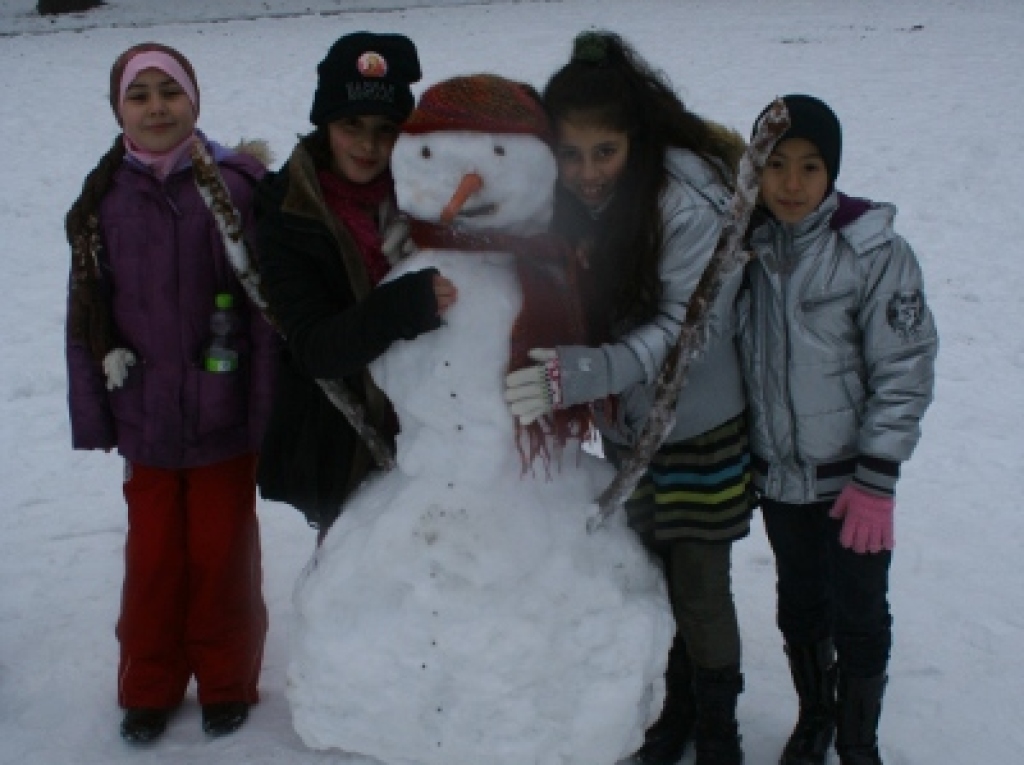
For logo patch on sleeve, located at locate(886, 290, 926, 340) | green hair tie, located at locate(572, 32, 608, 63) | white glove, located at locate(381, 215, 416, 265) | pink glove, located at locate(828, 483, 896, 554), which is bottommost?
pink glove, located at locate(828, 483, 896, 554)

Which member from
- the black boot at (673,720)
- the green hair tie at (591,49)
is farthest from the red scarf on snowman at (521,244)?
the black boot at (673,720)

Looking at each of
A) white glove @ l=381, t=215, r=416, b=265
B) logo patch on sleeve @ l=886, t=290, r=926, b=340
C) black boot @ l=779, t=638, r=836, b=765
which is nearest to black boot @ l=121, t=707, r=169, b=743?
white glove @ l=381, t=215, r=416, b=265

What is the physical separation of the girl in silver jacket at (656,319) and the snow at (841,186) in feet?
2.19

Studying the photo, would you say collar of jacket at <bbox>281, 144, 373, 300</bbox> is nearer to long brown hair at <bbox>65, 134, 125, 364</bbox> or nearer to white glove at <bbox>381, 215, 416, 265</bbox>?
white glove at <bbox>381, 215, 416, 265</bbox>

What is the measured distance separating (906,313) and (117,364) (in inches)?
67.3

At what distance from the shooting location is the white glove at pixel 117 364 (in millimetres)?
2480

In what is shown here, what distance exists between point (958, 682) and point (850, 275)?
1433 millimetres

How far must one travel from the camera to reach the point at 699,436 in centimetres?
228

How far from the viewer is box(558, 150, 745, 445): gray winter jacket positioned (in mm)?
1949

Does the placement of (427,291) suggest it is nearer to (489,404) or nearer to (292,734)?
(489,404)

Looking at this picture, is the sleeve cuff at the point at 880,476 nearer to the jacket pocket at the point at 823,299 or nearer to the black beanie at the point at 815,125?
the jacket pocket at the point at 823,299

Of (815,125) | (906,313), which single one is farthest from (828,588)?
(815,125)

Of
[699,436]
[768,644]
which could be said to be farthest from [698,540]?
[768,644]

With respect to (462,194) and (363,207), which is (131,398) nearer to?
(363,207)
